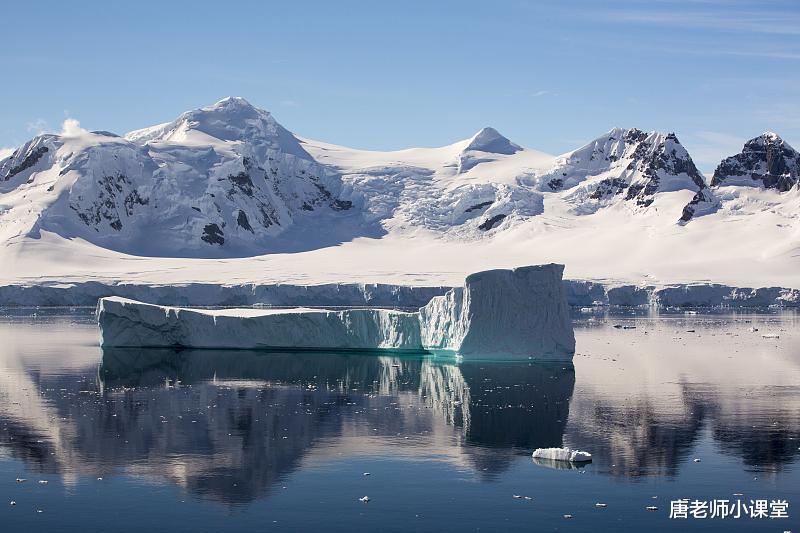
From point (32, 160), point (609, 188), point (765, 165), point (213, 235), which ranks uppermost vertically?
point (32, 160)

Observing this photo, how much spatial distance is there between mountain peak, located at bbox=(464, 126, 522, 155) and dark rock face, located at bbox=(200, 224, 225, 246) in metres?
36.8

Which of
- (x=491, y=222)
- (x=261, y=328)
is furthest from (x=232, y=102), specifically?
(x=261, y=328)

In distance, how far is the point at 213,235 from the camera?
11281 cm

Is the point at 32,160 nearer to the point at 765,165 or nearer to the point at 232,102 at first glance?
the point at 232,102

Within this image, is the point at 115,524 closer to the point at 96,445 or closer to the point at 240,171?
the point at 96,445

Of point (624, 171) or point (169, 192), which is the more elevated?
point (624, 171)

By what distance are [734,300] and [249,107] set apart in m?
71.8

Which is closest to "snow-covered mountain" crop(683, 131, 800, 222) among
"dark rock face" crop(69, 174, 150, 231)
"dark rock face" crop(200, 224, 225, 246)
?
"dark rock face" crop(200, 224, 225, 246)

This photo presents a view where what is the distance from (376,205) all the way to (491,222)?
14857 mm

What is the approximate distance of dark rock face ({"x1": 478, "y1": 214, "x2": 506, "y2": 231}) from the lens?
386 ft

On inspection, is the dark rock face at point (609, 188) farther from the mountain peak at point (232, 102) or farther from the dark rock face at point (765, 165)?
the mountain peak at point (232, 102)

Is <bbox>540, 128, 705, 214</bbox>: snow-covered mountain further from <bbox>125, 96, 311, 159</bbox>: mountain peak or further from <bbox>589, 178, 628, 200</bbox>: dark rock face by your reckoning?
<bbox>125, 96, 311, 159</bbox>: mountain peak

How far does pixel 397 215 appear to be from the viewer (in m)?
122

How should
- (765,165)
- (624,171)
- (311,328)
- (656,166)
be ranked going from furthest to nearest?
(624,171), (656,166), (765,165), (311,328)
